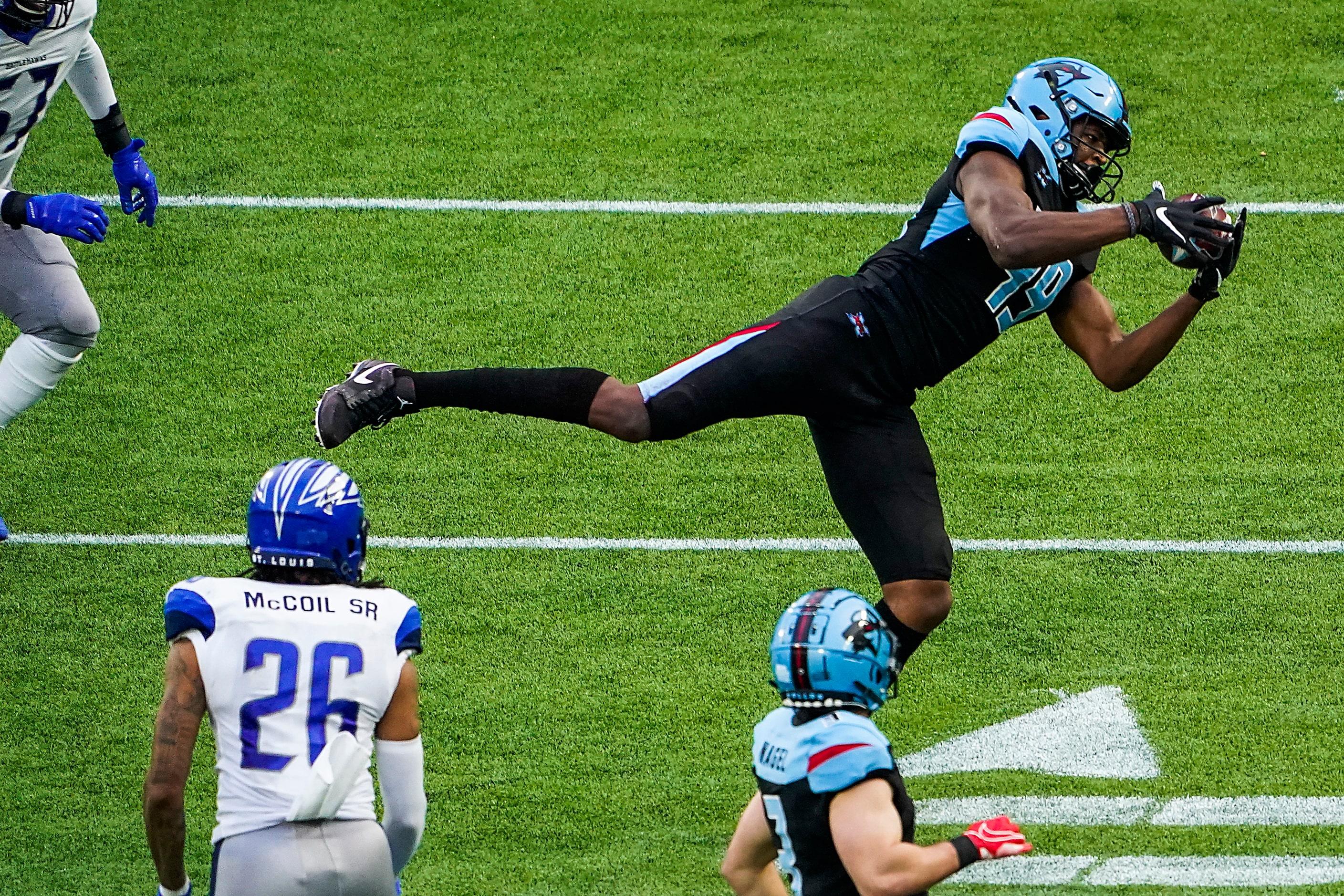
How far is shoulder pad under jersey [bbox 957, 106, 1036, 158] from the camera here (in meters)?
4.74

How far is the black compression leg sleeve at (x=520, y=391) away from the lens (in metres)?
4.90

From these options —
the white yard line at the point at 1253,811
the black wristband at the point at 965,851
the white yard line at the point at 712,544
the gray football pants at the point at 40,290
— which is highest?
the black wristband at the point at 965,851

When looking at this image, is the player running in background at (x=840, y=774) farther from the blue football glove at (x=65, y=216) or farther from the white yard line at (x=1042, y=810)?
the blue football glove at (x=65, y=216)

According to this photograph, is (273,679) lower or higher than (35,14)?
lower

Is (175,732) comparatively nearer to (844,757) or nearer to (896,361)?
(844,757)

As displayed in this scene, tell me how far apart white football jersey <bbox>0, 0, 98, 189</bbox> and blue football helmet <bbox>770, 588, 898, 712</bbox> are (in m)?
3.75

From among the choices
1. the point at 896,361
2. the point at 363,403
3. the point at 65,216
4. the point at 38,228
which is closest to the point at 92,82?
the point at 38,228

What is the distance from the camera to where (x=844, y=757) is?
3422 mm

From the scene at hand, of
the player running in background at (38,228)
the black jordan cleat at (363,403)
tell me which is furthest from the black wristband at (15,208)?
the black jordan cleat at (363,403)

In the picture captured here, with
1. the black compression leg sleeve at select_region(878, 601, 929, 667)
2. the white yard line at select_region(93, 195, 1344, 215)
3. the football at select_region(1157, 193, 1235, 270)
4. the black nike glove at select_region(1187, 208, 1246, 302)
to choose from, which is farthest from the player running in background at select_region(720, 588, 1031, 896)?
the white yard line at select_region(93, 195, 1344, 215)

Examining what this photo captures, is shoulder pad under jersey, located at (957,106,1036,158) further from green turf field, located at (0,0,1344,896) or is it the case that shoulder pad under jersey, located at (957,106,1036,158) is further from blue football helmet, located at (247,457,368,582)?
blue football helmet, located at (247,457,368,582)

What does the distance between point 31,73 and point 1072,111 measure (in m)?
3.61

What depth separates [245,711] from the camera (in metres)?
3.53

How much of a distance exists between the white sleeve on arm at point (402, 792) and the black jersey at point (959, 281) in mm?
A: 1950
